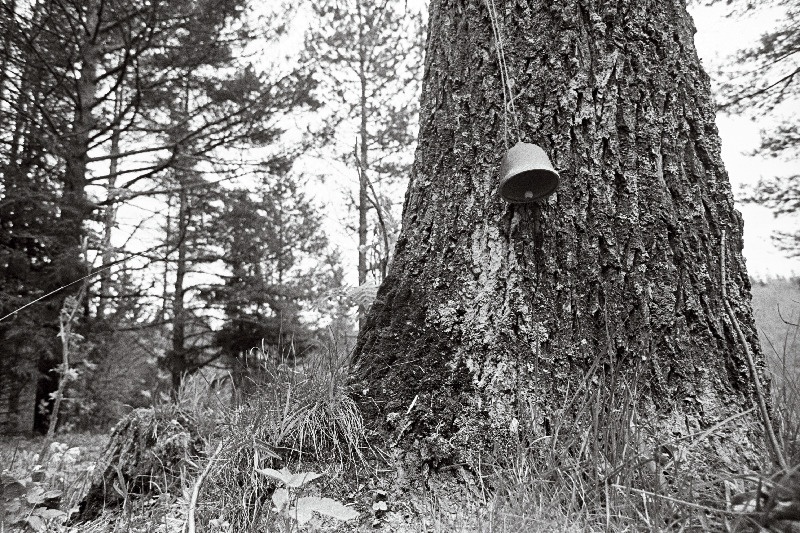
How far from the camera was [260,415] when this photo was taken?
1605 millimetres

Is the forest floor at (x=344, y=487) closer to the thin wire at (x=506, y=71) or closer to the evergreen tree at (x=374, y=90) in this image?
the thin wire at (x=506, y=71)

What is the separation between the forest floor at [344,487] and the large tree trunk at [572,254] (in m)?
0.13

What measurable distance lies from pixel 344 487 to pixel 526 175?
1.13 metres

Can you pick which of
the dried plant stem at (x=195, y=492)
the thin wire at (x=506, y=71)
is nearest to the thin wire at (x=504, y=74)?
the thin wire at (x=506, y=71)

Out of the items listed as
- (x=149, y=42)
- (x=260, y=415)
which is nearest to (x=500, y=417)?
(x=260, y=415)

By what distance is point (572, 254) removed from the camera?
5.04 ft

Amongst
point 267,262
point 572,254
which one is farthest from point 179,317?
point 572,254

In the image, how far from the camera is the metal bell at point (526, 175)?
4.63ft

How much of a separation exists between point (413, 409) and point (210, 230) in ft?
30.7

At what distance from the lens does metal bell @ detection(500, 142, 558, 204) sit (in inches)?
55.6

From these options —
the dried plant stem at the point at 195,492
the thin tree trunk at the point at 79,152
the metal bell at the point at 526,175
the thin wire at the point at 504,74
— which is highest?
the thin tree trunk at the point at 79,152

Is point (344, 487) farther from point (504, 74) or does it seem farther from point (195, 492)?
point (504, 74)

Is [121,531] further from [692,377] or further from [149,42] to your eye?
[149,42]

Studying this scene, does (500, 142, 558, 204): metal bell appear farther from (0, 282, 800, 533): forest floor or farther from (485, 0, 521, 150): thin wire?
(0, 282, 800, 533): forest floor
